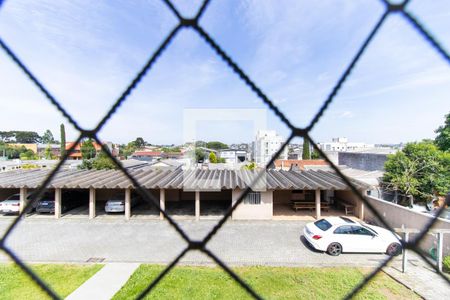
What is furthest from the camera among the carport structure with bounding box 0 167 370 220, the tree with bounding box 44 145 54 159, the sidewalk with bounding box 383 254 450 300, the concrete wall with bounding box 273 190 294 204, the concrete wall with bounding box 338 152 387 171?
the tree with bounding box 44 145 54 159

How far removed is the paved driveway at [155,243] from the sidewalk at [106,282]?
43 centimetres

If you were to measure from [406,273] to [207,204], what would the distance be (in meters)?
8.24

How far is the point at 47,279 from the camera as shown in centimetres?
462

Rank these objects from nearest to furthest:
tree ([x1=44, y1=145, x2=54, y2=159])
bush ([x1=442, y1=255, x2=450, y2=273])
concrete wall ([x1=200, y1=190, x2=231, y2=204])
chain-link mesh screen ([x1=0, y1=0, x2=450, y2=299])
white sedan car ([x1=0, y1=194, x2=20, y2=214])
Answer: chain-link mesh screen ([x1=0, y1=0, x2=450, y2=299]) → bush ([x1=442, y1=255, x2=450, y2=273]) → white sedan car ([x1=0, y1=194, x2=20, y2=214]) → concrete wall ([x1=200, y1=190, x2=231, y2=204]) → tree ([x1=44, y1=145, x2=54, y2=159])

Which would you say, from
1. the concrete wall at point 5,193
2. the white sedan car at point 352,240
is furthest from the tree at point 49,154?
the white sedan car at point 352,240

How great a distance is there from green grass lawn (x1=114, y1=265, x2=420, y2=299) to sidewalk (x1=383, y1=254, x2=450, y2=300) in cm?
21

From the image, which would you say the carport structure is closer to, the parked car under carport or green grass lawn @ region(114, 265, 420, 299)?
the parked car under carport

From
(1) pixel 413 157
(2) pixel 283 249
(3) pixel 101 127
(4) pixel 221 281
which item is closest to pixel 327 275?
(2) pixel 283 249

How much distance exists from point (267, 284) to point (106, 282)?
3303 millimetres

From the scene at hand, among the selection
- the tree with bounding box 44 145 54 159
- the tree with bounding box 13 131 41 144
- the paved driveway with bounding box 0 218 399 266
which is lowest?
→ the paved driveway with bounding box 0 218 399 266

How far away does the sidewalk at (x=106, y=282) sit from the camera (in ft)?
13.5

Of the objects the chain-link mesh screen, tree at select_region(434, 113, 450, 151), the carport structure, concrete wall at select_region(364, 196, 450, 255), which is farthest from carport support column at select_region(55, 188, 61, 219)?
tree at select_region(434, 113, 450, 151)

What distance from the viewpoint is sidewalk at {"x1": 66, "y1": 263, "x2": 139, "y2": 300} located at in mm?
4125

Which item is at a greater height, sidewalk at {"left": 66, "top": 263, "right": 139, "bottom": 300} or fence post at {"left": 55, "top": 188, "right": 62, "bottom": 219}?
fence post at {"left": 55, "top": 188, "right": 62, "bottom": 219}
